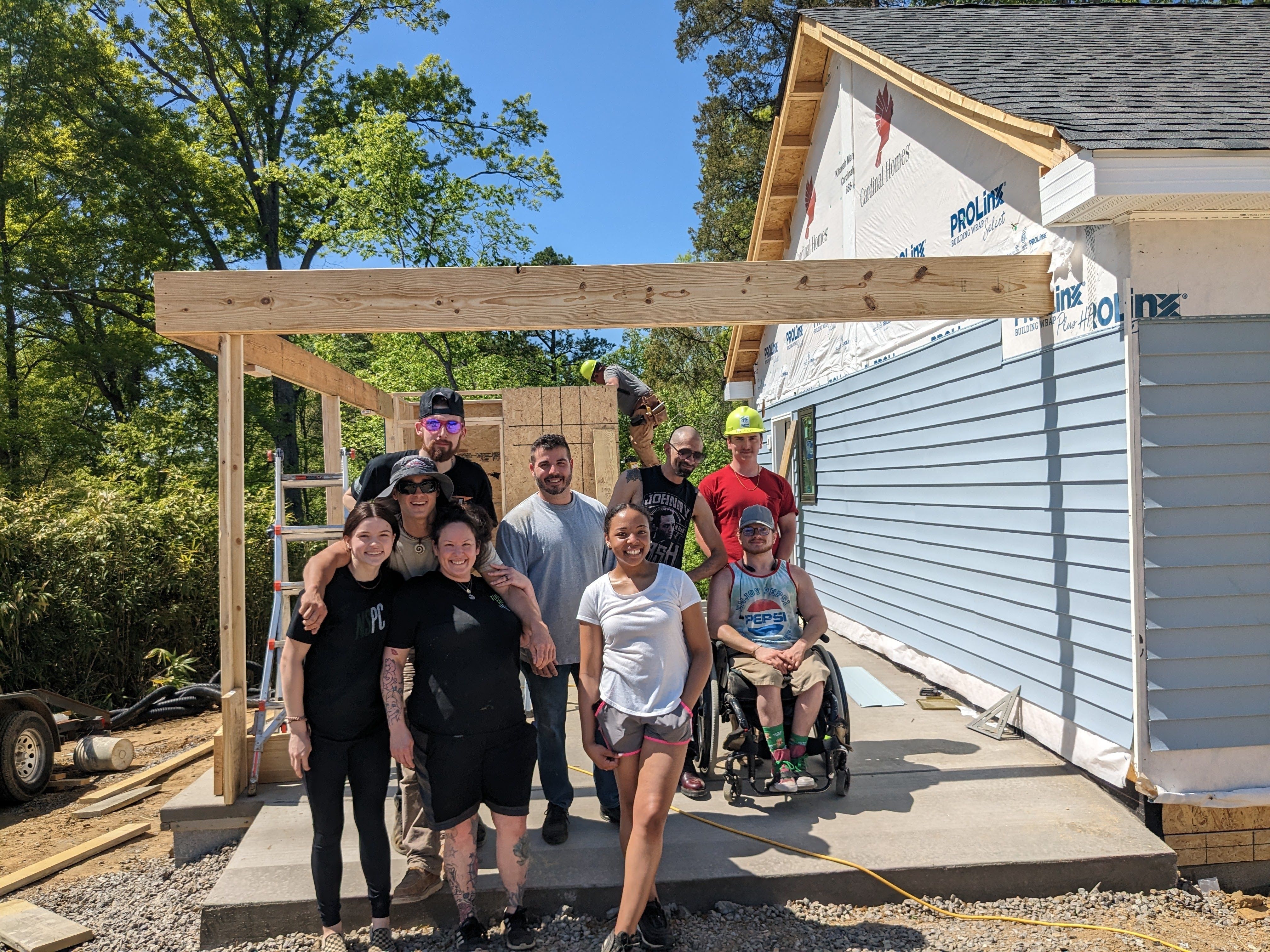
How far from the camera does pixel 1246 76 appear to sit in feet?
14.4

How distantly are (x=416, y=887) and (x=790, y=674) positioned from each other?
1.80 meters

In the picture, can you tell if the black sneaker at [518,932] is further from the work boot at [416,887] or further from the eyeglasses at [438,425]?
the eyeglasses at [438,425]

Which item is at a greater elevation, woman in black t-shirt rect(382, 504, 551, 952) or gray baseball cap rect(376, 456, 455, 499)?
gray baseball cap rect(376, 456, 455, 499)

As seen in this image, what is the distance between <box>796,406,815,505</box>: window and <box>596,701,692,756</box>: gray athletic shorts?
20.7 feet

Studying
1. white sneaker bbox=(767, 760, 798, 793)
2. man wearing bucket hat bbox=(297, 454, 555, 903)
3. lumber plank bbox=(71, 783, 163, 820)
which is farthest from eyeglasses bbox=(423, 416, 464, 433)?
lumber plank bbox=(71, 783, 163, 820)

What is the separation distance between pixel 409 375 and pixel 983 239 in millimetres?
17022

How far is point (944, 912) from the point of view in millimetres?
3047

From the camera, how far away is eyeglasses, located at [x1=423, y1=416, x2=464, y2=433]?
3248mm

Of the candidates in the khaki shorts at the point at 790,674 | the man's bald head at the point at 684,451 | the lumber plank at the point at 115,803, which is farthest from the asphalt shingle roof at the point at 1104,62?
the lumber plank at the point at 115,803

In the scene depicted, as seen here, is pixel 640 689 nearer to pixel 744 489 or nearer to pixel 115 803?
pixel 744 489

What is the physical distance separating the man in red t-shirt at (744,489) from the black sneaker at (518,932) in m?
2.04

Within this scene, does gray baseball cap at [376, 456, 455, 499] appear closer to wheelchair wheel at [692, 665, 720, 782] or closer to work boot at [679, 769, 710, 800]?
wheelchair wheel at [692, 665, 720, 782]

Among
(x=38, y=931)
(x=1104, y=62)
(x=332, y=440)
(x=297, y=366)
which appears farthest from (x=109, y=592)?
(x=1104, y=62)

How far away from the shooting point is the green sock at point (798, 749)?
360 centimetres
